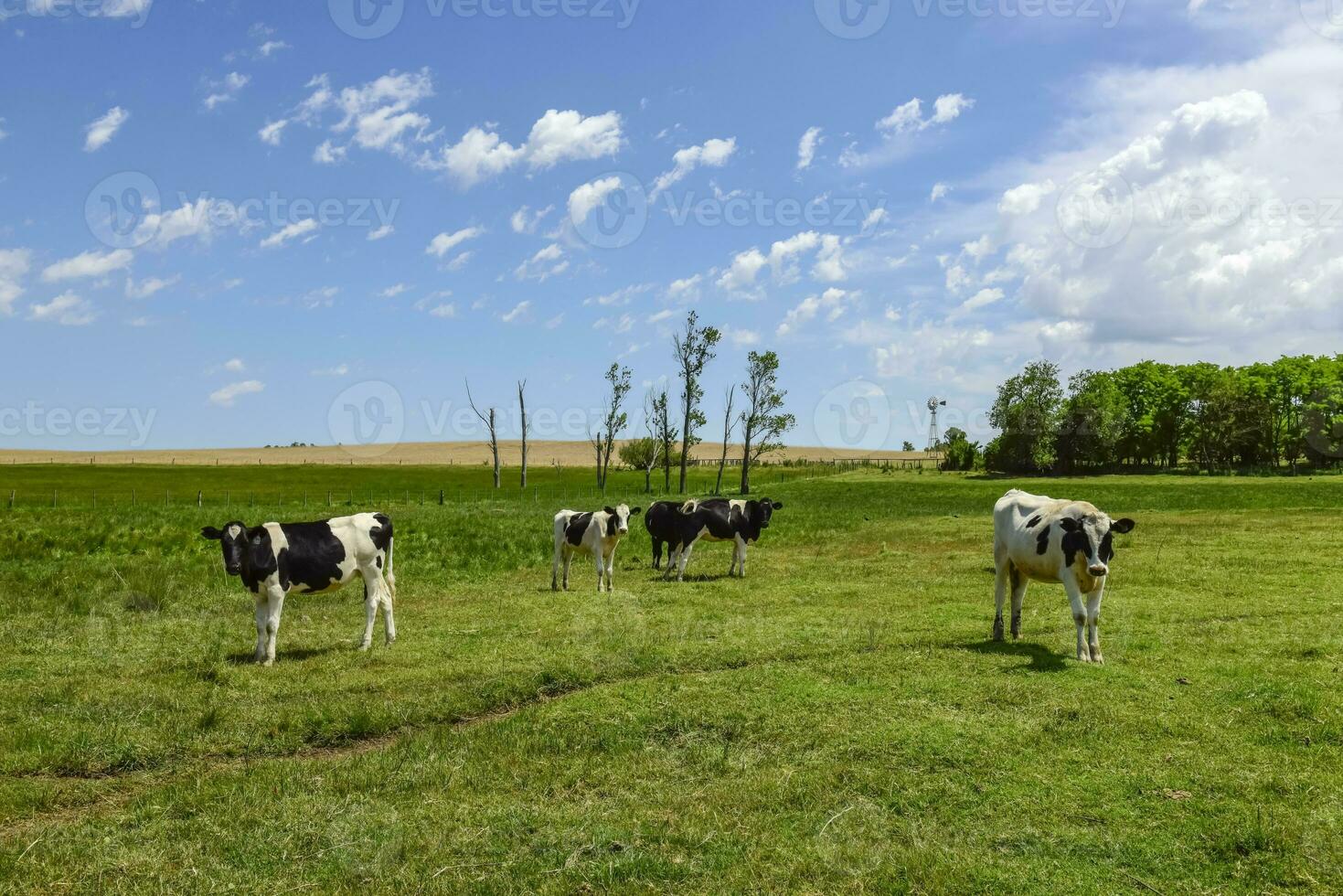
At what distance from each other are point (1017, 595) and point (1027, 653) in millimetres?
1469

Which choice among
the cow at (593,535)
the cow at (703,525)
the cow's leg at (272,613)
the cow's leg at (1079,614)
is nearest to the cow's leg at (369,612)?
the cow's leg at (272,613)

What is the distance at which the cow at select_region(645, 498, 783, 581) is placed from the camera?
72.5 ft

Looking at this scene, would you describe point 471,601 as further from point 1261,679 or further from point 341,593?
point 1261,679

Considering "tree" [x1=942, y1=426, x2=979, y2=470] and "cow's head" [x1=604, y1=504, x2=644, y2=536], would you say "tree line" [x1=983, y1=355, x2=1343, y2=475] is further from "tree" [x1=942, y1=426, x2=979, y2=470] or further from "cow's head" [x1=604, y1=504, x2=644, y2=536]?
"cow's head" [x1=604, y1=504, x2=644, y2=536]

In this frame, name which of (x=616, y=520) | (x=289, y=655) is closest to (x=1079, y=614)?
(x=616, y=520)

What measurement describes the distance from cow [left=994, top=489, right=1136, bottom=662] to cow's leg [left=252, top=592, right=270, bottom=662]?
1100 cm

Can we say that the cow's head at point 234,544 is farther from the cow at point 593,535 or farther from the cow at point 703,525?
the cow at point 703,525

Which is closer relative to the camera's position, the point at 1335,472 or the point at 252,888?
the point at 252,888

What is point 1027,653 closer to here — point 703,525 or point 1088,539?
point 1088,539

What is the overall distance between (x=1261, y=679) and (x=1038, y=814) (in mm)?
5803

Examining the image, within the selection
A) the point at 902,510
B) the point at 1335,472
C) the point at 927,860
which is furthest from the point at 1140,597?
the point at 1335,472

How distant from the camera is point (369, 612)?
45.2ft

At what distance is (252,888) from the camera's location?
20.0 ft

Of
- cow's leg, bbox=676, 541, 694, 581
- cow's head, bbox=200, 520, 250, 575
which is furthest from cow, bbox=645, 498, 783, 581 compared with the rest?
cow's head, bbox=200, 520, 250, 575
